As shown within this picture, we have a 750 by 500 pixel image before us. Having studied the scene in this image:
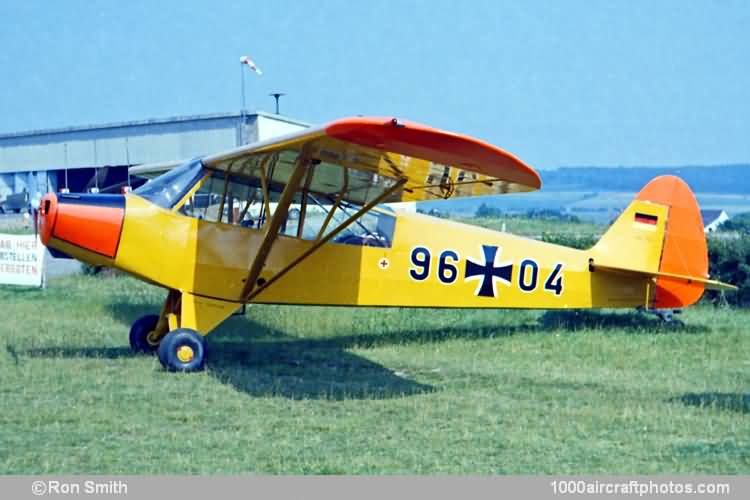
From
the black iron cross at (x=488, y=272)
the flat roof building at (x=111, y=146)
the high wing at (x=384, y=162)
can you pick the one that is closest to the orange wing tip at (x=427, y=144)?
the high wing at (x=384, y=162)

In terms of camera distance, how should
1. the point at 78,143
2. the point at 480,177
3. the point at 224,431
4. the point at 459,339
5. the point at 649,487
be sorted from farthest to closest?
the point at 78,143 → the point at 459,339 → the point at 480,177 → the point at 224,431 → the point at 649,487

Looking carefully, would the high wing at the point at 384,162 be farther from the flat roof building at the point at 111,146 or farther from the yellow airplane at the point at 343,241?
the flat roof building at the point at 111,146

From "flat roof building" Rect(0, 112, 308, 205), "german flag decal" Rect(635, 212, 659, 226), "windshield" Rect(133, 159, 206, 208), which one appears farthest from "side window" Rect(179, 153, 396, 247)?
"flat roof building" Rect(0, 112, 308, 205)

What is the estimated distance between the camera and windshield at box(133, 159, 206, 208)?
29.4 feet

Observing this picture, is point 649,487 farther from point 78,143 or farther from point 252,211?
point 78,143

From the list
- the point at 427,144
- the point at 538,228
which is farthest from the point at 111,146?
the point at 427,144

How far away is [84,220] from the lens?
337 inches

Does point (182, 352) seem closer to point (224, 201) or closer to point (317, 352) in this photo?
point (224, 201)

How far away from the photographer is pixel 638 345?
34.3 feet

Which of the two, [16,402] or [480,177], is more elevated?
[480,177]

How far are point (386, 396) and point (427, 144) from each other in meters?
2.30

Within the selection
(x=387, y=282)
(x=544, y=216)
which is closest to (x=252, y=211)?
(x=387, y=282)

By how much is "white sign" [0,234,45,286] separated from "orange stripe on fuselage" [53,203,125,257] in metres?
8.40

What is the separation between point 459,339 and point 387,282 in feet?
5.61
